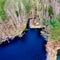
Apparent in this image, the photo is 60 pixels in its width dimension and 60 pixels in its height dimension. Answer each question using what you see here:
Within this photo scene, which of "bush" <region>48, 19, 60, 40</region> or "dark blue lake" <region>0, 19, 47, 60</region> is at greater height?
"bush" <region>48, 19, 60, 40</region>

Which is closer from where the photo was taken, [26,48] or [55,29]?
[26,48]

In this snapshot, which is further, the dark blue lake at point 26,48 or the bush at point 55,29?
the bush at point 55,29

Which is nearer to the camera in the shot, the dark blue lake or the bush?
the dark blue lake

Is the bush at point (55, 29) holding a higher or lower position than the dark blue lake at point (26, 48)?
higher

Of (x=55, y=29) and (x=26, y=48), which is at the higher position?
(x=55, y=29)

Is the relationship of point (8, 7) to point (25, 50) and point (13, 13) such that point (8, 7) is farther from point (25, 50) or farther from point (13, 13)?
point (25, 50)

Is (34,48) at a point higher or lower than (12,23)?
lower

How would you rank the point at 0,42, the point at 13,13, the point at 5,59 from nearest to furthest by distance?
the point at 5,59, the point at 0,42, the point at 13,13

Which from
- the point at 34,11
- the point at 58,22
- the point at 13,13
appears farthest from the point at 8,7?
the point at 58,22
